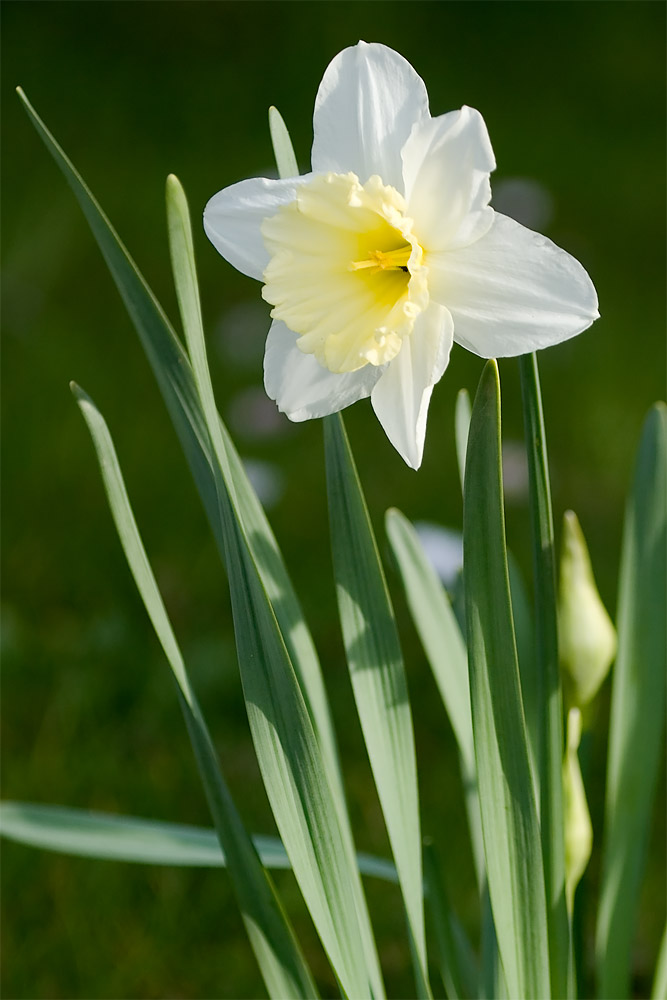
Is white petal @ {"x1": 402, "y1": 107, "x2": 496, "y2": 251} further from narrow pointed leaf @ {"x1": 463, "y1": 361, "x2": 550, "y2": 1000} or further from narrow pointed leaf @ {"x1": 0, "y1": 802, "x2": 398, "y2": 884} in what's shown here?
narrow pointed leaf @ {"x1": 0, "y1": 802, "x2": 398, "y2": 884}

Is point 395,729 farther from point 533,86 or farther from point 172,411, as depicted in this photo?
point 533,86

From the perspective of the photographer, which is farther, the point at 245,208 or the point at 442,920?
the point at 442,920

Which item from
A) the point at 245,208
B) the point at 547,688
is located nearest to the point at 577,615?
the point at 547,688

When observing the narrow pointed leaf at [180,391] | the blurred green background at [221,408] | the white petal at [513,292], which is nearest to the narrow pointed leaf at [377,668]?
the narrow pointed leaf at [180,391]

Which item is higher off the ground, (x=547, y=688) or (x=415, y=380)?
(x=415, y=380)

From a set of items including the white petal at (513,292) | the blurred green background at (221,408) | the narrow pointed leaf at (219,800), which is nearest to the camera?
the white petal at (513,292)

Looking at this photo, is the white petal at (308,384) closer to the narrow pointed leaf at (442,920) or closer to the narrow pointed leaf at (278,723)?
the narrow pointed leaf at (278,723)

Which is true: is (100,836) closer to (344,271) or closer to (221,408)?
(344,271)
